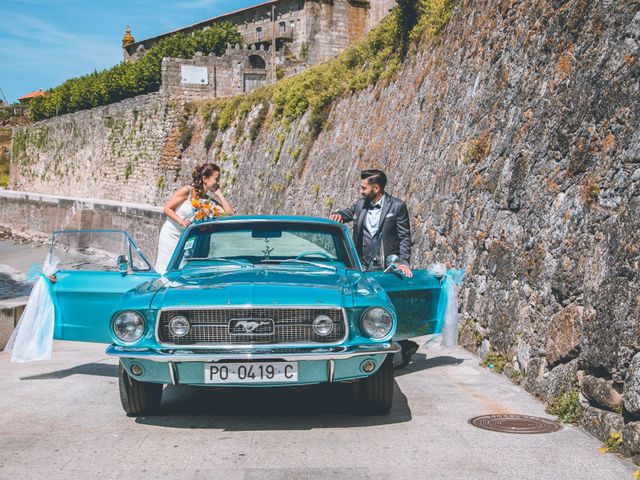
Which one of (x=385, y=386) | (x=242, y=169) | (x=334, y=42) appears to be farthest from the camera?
(x=334, y=42)

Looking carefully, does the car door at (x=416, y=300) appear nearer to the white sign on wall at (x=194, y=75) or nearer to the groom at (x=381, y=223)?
the groom at (x=381, y=223)

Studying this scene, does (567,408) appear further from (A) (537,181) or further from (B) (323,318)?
(A) (537,181)

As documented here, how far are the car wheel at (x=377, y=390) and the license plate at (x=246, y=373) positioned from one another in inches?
30.0

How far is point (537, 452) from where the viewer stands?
516 centimetres

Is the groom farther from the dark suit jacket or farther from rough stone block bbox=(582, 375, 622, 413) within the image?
rough stone block bbox=(582, 375, 622, 413)

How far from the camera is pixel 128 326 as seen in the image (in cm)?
567

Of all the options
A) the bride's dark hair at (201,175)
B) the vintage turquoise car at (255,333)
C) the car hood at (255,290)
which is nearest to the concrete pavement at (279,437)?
the vintage turquoise car at (255,333)

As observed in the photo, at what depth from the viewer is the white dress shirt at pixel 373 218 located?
8.73 m

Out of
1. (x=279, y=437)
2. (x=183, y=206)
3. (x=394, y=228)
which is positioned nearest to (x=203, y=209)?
(x=183, y=206)

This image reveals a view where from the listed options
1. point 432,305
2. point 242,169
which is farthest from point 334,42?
point 432,305

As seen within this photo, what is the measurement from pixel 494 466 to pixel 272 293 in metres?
1.78

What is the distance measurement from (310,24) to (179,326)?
6216cm

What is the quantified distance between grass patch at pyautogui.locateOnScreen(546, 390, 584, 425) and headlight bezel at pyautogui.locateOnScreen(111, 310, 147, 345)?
295 cm

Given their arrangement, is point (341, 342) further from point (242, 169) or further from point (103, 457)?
point (242, 169)
